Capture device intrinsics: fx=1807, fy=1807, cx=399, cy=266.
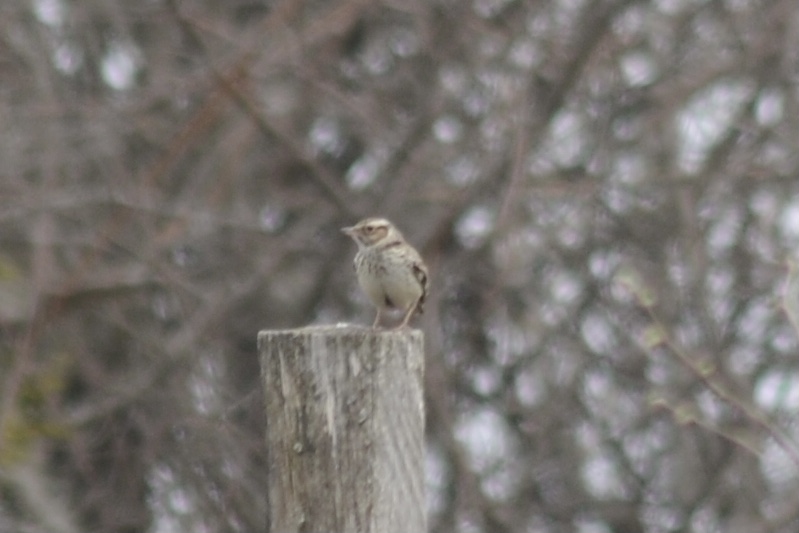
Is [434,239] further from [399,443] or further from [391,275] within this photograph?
[399,443]

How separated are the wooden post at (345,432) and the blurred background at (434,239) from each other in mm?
5684

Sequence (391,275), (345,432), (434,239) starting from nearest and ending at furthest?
1. (345,432)
2. (391,275)
3. (434,239)

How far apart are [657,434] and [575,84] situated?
87.7 inches

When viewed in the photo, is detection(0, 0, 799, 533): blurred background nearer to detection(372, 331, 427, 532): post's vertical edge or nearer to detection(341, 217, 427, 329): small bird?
detection(341, 217, 427, 329): small bird

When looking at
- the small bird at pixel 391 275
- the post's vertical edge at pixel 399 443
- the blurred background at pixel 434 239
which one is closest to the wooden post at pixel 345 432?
the post's vertical edge at pixel 399 443

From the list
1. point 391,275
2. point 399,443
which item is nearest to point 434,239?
point 391,275

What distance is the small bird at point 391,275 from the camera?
6.15 metres

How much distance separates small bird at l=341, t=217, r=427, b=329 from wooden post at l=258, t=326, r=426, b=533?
2516 millimetres

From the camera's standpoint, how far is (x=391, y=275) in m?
6.16

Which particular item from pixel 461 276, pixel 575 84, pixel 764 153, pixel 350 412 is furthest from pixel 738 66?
pixel 350 412

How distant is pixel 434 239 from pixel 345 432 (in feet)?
19.7

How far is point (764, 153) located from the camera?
33.8 feet

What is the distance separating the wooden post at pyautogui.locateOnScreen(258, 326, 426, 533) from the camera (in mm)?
3467

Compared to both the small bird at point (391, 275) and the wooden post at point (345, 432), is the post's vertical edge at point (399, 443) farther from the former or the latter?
the small bird at point (391, 275)
